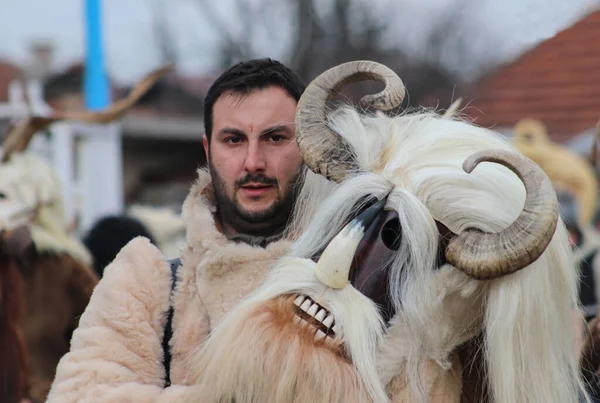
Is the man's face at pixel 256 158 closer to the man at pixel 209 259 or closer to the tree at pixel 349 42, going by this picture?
the man at pixel 209 259

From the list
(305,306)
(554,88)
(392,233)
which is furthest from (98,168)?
(305,306)

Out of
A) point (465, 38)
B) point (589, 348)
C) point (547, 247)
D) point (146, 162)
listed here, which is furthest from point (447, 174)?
point (146, 162)

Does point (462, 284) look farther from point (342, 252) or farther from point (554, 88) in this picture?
point (554, 88)

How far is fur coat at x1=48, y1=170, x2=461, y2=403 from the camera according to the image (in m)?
2.57

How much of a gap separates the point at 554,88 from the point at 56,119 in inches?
239

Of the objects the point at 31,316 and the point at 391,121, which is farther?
the point at 31,316

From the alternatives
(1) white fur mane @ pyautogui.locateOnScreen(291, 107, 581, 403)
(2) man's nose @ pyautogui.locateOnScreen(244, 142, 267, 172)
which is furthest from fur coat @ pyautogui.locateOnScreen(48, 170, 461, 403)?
(1) white fur mane @ pyautogui.locateOnScreen(291, 107, 581, 403)

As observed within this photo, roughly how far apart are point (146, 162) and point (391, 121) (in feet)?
45.6

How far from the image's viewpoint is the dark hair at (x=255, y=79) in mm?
2865

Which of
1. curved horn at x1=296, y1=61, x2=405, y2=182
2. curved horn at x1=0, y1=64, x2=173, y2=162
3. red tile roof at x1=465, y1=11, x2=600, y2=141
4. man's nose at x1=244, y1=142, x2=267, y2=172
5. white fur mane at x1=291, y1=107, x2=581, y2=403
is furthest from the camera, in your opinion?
red tile roof at x1=465, y1=11, x2=600, y2=141

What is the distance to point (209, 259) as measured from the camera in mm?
2699

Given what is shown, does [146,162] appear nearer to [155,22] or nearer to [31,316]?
[155,22]

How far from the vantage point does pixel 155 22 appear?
16.7 meters

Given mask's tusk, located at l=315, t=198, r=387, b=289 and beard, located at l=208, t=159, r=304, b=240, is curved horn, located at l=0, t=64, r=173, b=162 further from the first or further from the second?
mask's tusk, located at l=315, t=198, r=387, b=289
